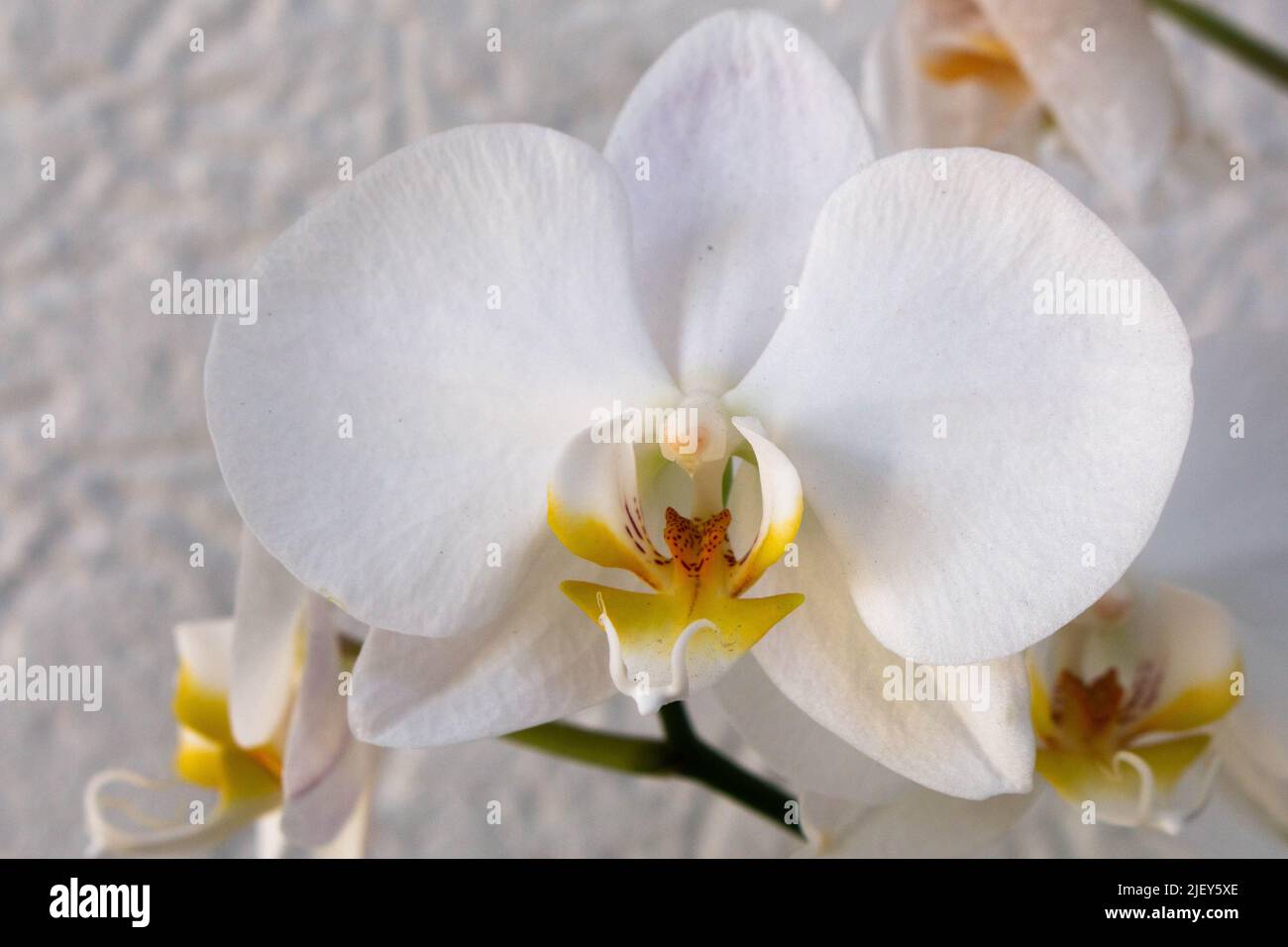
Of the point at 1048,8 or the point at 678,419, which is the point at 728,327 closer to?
the point at 678,419

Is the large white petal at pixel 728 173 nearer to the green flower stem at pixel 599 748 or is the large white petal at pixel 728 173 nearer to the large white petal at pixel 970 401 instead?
the large white petal at pixel 970 401

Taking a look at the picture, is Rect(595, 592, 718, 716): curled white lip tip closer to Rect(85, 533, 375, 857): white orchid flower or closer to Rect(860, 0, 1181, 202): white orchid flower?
Rect(85, 533, 375, 857): white orchid flower

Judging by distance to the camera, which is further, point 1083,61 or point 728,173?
point 1083,61

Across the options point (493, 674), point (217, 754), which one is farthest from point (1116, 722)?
point (217, 754)

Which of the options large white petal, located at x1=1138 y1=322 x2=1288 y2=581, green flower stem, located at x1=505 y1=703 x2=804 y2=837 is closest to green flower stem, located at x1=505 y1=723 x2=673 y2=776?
green flower stem, located at x1=505 y1=703 x2=804 y2=837

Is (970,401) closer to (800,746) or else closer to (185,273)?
(800,746)
